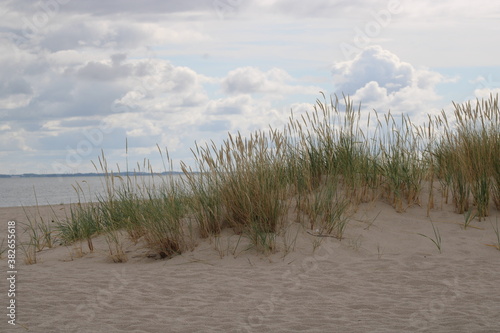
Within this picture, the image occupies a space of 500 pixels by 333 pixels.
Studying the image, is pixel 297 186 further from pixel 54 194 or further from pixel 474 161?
pixel 54 194

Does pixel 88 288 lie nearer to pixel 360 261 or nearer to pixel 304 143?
pixel 360 261

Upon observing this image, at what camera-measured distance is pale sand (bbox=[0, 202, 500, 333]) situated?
418cm

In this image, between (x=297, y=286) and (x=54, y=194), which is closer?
(x=297, y=286)

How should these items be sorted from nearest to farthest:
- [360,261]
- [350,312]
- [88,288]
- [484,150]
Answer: [350,312]
[88,288]
[360,261]
[484,150]

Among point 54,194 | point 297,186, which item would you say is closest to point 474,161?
point 297,186

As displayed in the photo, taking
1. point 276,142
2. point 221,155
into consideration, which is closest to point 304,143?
point 276,142

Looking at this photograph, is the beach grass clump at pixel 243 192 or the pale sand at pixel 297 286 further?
the beach grass clump at pixel 243 192

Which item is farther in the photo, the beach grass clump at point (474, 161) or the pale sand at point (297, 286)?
the beach grass clump at point (474, 161)

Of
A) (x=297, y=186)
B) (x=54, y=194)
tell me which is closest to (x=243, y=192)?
(x=297, y=186)

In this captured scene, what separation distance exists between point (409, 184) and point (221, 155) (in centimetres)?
302

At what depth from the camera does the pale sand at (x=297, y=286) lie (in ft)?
13.7

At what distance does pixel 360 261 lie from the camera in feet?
20.3

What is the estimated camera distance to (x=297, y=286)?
5297 mm

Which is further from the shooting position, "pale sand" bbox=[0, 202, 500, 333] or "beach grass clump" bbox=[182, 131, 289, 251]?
"beach grass clump" bbox=[182, 131, 289, 251]
